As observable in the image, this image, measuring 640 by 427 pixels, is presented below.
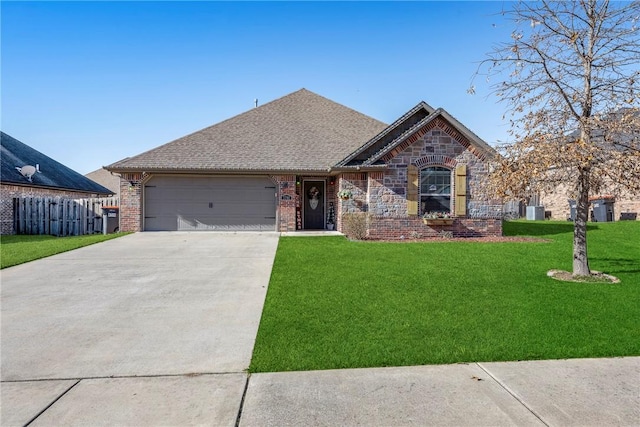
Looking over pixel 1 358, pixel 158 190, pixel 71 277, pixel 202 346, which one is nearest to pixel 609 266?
pixel 202 346

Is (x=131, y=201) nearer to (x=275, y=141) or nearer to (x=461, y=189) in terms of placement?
(x=275, y=141)

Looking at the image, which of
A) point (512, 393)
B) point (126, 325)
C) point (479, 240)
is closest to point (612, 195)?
point (479, 240)

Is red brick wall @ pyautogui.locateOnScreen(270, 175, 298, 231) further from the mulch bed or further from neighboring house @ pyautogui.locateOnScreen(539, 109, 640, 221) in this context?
neighboring house @ pyautogui.locateOnScreen(539, 109, 640, 221)

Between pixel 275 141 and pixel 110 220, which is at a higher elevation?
pixel 275 141

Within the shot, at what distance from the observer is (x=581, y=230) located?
748 cm

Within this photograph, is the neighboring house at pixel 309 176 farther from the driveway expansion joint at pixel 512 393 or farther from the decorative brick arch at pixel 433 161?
the driveway expansion joint at pixel 512 393

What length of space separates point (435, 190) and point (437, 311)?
9247mm

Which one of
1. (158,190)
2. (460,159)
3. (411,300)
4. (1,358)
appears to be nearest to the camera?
(1,358)

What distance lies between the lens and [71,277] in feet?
24.3

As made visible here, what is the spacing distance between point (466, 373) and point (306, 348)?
1.58 m

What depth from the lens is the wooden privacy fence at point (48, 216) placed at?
15922 mm

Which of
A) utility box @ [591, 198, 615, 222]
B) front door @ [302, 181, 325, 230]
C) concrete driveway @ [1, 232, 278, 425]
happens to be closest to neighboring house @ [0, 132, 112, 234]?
concrete driveway @ [1, 232, 278, 425]

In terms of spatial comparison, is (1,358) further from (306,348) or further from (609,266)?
(609,266)

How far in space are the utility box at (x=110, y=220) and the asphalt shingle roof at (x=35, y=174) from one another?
4685 mm
